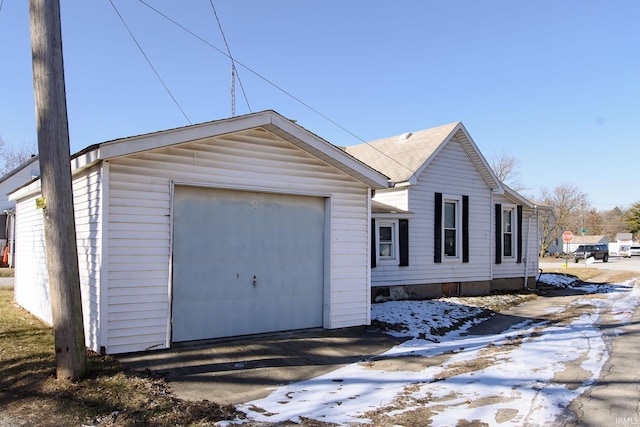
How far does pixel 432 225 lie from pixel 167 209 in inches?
385

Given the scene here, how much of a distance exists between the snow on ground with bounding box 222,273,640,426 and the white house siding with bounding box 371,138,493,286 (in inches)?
149

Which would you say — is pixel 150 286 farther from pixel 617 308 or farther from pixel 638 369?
pixel 617 308

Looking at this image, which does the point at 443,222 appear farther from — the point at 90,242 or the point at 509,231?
the point at 90,242

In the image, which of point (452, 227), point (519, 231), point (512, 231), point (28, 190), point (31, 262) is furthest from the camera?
point (519, 231)

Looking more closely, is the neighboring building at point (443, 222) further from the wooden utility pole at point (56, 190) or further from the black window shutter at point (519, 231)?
the wooden utility pole at point (56, 190)

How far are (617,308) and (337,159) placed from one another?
1020cm

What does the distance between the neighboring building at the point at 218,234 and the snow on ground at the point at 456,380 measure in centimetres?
206

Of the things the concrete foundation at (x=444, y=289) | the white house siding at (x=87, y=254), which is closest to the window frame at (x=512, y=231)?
the concrete foundation at (x=444, y=289)

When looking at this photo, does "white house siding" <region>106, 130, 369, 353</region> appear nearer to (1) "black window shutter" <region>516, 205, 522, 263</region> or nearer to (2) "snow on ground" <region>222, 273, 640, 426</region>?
(2) "snow on ground" <region>222, 273, 640, 426</region>

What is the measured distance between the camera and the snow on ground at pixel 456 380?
17.3 ft

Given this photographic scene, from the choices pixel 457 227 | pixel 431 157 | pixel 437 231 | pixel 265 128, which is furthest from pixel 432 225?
pixel 265 128

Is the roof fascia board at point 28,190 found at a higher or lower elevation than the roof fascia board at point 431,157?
lower

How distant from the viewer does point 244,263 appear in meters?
8.57

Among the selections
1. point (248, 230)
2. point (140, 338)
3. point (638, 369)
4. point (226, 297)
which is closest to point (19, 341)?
point (140, 338)
